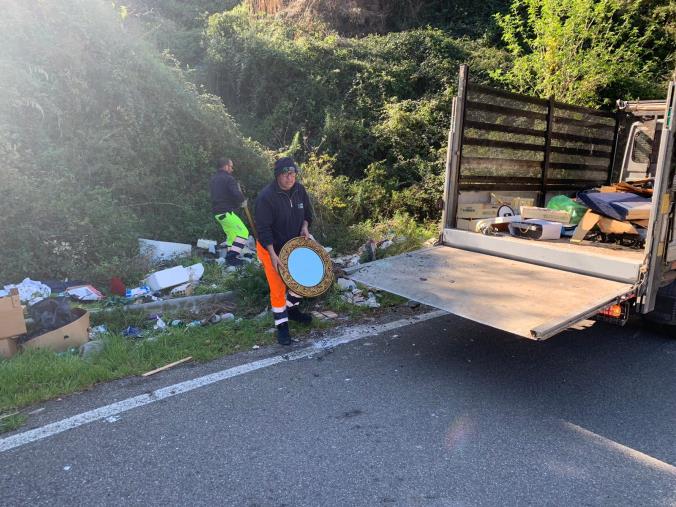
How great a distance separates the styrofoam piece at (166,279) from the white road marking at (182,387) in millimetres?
2209

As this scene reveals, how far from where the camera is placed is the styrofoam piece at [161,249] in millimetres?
6852

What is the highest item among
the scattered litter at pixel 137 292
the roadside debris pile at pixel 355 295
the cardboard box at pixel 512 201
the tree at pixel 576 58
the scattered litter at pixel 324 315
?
the tree at pixel 576 58

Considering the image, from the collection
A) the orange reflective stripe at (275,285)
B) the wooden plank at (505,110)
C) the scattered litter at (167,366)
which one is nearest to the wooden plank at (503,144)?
the wooden plank at (505,110)

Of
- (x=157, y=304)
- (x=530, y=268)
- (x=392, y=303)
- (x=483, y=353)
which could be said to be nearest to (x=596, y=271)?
(x=530, y=268)

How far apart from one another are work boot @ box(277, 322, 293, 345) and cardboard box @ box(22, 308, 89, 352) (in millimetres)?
1710

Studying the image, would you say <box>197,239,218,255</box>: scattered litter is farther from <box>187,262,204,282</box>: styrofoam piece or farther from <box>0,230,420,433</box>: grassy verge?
<box>0,230,420,433</box>: grassy verge

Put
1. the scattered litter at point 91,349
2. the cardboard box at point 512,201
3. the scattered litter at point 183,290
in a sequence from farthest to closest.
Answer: the scattered litter at point 183,290, the cardboard box at point 512,201, the scattered litter at point 91,349

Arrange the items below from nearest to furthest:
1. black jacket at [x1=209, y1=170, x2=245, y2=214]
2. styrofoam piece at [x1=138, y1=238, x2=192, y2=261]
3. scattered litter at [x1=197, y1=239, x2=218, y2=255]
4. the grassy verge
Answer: the grassy verge < styrofoam piece at [x1=138, y1=238, x2=192, y2=261] < black jacket at [x1=209, y1=170, x2=245, y2=214] < scattered litter at [x1=197, y1=239, x2=218, y2=255]

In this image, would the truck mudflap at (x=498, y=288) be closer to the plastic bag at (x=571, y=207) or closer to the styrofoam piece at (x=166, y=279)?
the plastic bag at (x=571, y=207)

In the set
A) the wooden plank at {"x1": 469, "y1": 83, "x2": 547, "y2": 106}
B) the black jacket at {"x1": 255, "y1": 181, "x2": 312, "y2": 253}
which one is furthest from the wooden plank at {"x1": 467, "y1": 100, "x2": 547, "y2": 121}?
the black jacket at {"x1": 255, "y1": 181, "x2": 312, "y2": 253}

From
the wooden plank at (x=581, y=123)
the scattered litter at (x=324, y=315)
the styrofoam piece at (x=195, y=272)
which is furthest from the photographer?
the wooden plank at (x=581, y=123)

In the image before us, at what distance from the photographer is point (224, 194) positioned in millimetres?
7363

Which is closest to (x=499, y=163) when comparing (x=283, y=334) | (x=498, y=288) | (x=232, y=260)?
(x=498, y=288)

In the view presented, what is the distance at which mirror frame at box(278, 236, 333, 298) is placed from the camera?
173 inches
